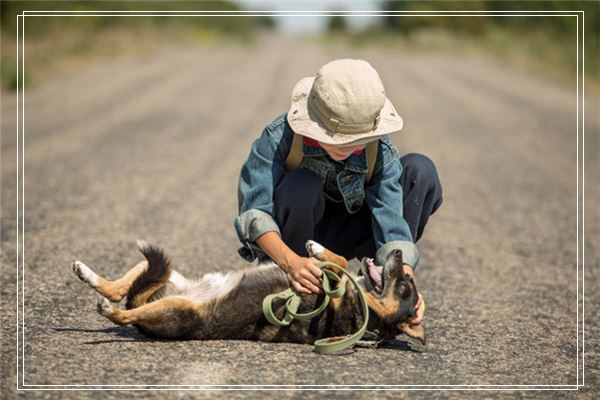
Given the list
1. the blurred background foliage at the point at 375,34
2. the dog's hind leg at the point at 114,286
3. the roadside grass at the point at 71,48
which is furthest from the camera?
the blurred background foliage at the point at 375,34

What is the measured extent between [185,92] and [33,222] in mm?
11113

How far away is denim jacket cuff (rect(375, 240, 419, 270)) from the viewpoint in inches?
151

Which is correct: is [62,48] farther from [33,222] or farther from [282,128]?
[282,128]

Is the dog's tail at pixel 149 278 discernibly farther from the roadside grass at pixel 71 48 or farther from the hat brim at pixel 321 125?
the roadside grass at pixel 71 48

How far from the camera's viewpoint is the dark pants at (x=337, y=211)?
382cm

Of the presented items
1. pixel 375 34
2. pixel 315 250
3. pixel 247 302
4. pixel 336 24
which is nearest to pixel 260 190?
pixel 315 250

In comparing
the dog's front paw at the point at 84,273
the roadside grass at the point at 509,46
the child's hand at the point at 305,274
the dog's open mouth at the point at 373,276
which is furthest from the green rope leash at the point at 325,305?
the roadside grass at the point at 509,46

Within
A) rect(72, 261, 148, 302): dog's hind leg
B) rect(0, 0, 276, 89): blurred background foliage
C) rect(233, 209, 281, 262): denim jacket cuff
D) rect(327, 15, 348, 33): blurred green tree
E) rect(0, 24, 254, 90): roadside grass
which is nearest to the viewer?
rect(233, 209, 281, 262): denim jacket cuff

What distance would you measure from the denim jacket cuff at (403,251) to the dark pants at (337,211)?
29 cm

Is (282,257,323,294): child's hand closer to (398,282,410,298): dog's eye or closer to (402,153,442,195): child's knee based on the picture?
(398,282,410,298): dog's eye

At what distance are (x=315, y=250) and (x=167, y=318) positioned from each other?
71 centimetres

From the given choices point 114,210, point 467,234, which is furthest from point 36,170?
point 467,234

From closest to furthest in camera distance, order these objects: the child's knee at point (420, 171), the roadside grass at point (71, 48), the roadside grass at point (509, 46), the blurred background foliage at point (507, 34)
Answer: the child's knee at point (420, 171), the roadside grass at point (71, 48), the roadside grass at point (509, 46), the blurred background foliage at point (507, 34)

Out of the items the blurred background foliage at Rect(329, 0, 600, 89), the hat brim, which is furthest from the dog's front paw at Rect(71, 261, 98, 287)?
the blurred background foliage at Rect(329, 0, 600, 89)
